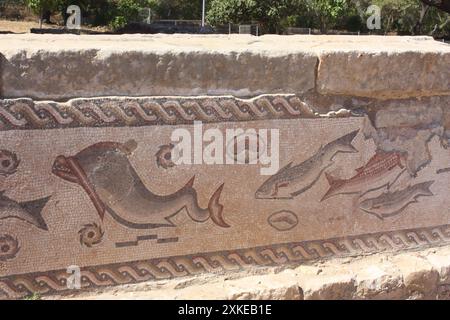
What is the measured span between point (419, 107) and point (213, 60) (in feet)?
2.88

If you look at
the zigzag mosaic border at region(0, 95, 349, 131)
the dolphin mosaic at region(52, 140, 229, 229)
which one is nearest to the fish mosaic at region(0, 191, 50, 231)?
the dolphin mosaic at region(52, 140, 229, 229)

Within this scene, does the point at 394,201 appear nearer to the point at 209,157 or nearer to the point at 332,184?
the point at 332,184

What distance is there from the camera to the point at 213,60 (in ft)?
6.39

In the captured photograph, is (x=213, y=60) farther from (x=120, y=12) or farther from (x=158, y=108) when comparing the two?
(x=120, y=12)

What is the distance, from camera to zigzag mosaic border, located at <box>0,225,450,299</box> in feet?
5.95

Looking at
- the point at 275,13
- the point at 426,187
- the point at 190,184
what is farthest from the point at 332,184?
the point at 275,13

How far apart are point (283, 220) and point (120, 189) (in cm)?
61

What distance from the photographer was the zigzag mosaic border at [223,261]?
5.95 feet

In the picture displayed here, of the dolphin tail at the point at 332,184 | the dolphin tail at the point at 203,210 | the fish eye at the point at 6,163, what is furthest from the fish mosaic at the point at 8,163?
the dolphin tail at the point at 332,184

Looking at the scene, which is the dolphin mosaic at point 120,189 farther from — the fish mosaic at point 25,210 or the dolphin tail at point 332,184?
the dolphin tail at point 332,184

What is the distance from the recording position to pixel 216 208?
203cm

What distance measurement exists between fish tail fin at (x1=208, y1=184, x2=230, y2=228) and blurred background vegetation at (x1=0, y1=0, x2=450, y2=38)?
15.7m

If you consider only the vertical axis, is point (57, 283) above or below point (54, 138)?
below

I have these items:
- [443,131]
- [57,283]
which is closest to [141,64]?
[57,283]
